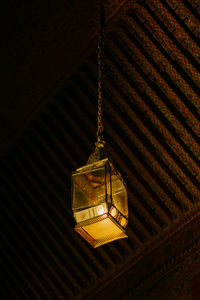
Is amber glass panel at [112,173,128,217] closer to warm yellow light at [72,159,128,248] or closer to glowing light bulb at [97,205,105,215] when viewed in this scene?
warm yellow light at [72,159,128,248]

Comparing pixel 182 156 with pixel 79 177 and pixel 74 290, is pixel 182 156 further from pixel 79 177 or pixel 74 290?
pixel 74 290

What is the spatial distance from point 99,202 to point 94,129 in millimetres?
1704

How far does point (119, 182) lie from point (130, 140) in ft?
4.19

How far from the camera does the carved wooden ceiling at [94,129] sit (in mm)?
3867

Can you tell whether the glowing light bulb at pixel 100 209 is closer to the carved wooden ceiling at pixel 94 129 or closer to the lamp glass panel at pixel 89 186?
the lamp glass panel at pixel 89 186

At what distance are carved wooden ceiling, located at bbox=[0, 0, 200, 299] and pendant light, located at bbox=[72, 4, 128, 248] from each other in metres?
1.13

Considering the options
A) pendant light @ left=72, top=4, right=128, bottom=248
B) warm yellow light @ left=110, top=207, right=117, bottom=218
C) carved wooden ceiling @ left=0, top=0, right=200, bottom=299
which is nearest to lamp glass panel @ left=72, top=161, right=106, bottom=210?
pendant light @ left=72, top=4, right=128, bottom=248

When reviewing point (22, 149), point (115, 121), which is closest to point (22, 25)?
point (115, 121)

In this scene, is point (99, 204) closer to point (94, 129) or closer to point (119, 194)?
point (119, 194)

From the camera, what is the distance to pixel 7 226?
5223mm

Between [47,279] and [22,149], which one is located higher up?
[22,149]

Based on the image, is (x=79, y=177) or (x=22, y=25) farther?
(x=22, y=25)

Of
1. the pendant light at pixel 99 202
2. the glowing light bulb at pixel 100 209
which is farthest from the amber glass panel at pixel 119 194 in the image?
the glowing light bulb at pixel 100 209

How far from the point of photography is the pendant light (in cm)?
277
